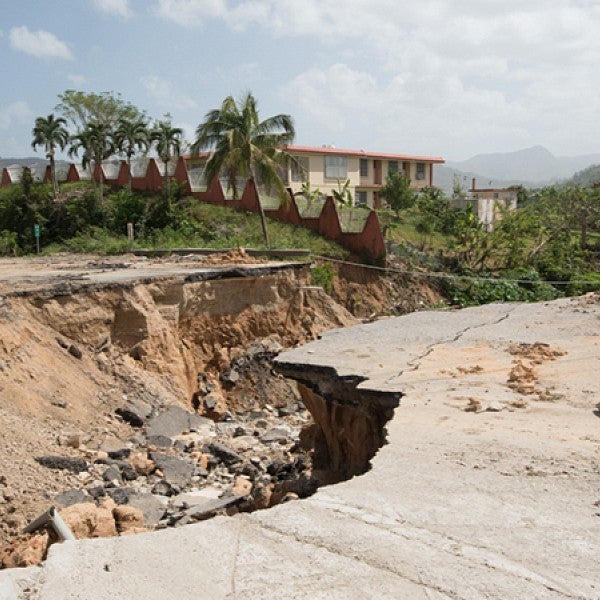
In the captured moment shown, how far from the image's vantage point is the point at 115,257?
2223 cm

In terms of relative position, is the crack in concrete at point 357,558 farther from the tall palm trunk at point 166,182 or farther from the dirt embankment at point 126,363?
the tall palm trunk at point 166,182

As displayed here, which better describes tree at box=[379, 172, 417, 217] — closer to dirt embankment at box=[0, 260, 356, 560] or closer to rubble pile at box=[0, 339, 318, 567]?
dirt embankment at box=[0, 260, 356, 560]

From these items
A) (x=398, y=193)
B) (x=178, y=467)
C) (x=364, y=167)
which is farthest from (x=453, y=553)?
(x=364, y=167)

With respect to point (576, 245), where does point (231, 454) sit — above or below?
below

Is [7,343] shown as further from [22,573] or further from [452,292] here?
[452,292]

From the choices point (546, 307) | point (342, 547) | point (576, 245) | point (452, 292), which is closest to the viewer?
point (342, 547)

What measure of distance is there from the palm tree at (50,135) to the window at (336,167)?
41.6 ft

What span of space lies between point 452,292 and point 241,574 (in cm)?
2358

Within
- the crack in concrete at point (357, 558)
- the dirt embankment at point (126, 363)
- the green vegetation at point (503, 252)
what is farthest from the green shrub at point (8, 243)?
the crack in concrete at point (357, 558)

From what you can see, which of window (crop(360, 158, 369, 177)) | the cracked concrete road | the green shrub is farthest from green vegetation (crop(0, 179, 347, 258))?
the cracked concrete road

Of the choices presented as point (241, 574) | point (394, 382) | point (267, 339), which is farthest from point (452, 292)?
point (241, 574)

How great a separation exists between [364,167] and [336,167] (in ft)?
8.12

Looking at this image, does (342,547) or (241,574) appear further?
(342,547)

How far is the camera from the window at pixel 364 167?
134 ft
